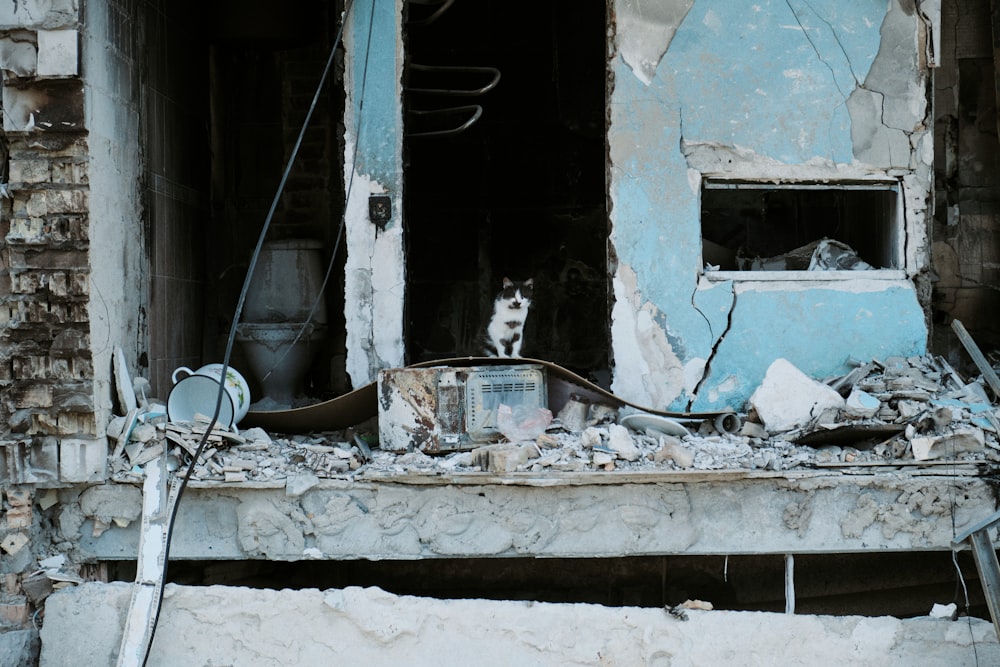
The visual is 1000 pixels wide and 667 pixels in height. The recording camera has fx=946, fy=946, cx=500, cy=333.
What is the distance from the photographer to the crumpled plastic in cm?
480

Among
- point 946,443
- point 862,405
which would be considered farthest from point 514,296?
point 946,443

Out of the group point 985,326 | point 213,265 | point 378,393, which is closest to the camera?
point 378,393

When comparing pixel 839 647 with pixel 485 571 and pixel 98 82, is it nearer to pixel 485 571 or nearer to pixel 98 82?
pixel 485 571

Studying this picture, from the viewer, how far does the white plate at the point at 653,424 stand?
486cm

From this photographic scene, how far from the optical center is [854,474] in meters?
4.52

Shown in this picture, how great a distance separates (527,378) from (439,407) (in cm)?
48

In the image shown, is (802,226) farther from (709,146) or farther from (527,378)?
(527,378)

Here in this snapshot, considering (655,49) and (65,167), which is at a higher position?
(655,49)

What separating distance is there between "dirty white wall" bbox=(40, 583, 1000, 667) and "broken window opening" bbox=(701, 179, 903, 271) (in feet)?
6.64

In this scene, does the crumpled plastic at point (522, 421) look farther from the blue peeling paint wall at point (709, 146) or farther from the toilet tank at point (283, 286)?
the toilet tank at point (283, 286)

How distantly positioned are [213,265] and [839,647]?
5.09 meters

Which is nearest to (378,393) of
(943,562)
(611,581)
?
(611,581)

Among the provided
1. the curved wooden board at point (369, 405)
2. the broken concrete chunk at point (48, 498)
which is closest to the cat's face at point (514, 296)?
the curved wooden board at point (369, 405)

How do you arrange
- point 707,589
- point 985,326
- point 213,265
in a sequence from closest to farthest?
point 707,589 < point 985,326 < point 213,265
